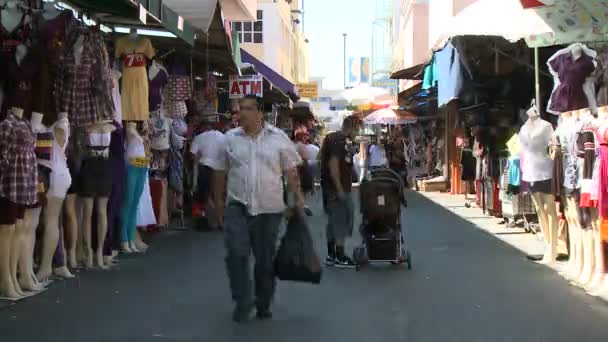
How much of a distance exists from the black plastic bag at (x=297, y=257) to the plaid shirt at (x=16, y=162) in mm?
2240

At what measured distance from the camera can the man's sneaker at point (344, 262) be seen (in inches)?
390

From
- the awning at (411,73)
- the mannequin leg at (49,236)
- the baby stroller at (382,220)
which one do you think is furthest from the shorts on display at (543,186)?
the awning at (411,73)

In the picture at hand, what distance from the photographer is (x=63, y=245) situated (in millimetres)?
8828

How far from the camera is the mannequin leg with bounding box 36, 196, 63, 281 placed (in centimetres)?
811

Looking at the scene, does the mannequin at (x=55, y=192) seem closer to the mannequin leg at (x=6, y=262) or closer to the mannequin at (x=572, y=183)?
the mannequin leg at (x=6, y=262)

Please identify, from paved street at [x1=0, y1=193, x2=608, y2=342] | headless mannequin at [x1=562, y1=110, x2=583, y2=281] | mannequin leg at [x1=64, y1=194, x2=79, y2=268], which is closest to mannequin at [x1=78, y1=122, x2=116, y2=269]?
mannequin leg at [x1=64, y1=194, x2=79, y2=268]

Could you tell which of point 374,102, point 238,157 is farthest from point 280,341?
point 374,102

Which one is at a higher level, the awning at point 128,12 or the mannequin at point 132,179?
the awning at point 128,12

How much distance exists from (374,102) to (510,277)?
2174 centimetres

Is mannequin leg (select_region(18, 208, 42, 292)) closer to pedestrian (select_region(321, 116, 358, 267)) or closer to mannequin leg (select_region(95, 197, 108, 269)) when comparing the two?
mannequin leg (select_region(95, 197, 108, 269))

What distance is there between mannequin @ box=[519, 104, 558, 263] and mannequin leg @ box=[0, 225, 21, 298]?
578 cm

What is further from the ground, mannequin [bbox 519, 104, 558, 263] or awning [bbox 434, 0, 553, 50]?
awning [bbox 434, 0, 553, 50]

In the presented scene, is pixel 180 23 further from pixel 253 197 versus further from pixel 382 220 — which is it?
pixel 253 197

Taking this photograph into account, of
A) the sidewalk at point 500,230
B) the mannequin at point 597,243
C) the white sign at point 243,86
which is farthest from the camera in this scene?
the white sign at point 243,86
